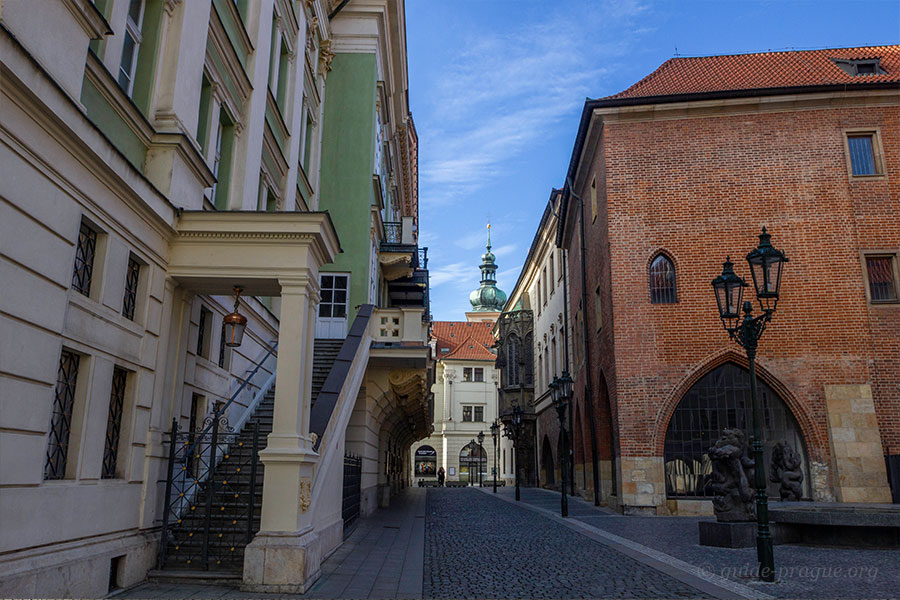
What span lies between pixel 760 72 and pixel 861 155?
161 inches

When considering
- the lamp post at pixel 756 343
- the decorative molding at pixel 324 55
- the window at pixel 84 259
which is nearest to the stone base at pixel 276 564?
the window at pixel 84 259

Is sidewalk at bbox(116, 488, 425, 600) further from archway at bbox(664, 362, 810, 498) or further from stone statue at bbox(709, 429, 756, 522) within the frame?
archway at bbox(664, 362, 810, 498)

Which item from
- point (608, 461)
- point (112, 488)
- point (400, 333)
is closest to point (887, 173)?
point (608, 461)

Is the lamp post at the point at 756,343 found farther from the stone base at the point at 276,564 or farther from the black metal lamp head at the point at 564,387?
the black metal lamp head at the point at 564,387

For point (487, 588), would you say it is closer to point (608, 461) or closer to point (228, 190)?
point (228, 190)

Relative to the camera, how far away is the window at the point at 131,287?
24.8 ft

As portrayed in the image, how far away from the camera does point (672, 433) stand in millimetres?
18906

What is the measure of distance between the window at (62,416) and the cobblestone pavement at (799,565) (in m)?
7.37

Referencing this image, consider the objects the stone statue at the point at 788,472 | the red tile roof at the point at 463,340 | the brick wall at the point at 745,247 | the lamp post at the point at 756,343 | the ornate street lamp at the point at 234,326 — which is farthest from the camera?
the red tile roof at the point at 463,340

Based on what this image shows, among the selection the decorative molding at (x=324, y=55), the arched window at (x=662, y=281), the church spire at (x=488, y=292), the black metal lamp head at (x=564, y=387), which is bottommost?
the black metal lamp head at (x=564, y=387)

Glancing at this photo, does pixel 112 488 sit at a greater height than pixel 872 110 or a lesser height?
lesser

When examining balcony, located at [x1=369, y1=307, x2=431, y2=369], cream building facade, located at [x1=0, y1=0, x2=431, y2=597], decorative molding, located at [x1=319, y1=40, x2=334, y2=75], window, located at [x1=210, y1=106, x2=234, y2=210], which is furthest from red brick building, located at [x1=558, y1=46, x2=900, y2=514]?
window, located at [x1=210, y1=106, x2=234, y2=210]

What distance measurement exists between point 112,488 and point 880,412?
18653 mm

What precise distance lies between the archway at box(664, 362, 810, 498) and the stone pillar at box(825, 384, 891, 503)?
0.82 meters
